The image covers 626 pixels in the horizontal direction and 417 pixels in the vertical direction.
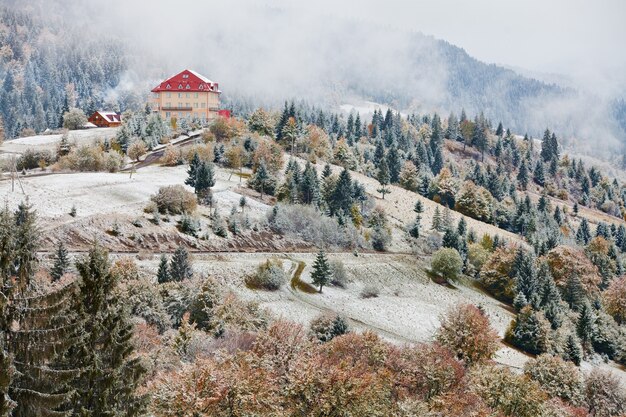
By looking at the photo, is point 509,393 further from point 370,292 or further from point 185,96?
point 185,96

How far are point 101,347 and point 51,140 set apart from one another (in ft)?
376

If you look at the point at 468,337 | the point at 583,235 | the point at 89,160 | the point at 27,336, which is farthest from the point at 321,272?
the point at 583,235

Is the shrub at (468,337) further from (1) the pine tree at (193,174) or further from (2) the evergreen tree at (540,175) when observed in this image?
(2) the evergreen tree at (540,175)

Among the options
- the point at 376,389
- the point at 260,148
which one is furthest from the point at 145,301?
the point at 260,148

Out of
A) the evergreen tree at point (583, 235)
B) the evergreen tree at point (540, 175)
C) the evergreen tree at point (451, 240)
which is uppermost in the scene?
the evergreen tree at point (451, 240)

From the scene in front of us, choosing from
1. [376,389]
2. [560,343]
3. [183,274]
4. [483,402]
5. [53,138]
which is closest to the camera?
[376,389]

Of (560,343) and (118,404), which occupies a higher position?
(118,404)

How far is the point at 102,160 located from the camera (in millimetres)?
89500

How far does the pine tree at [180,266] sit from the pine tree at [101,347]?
31713 millimetres

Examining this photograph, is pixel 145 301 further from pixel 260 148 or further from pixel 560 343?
pixel 260 148

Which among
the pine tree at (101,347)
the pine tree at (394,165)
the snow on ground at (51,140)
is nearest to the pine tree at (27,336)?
the pine tree at (101,347)

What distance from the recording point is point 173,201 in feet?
230

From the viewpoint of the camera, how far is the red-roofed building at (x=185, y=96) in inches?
5162

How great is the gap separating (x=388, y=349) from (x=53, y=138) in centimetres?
10967
